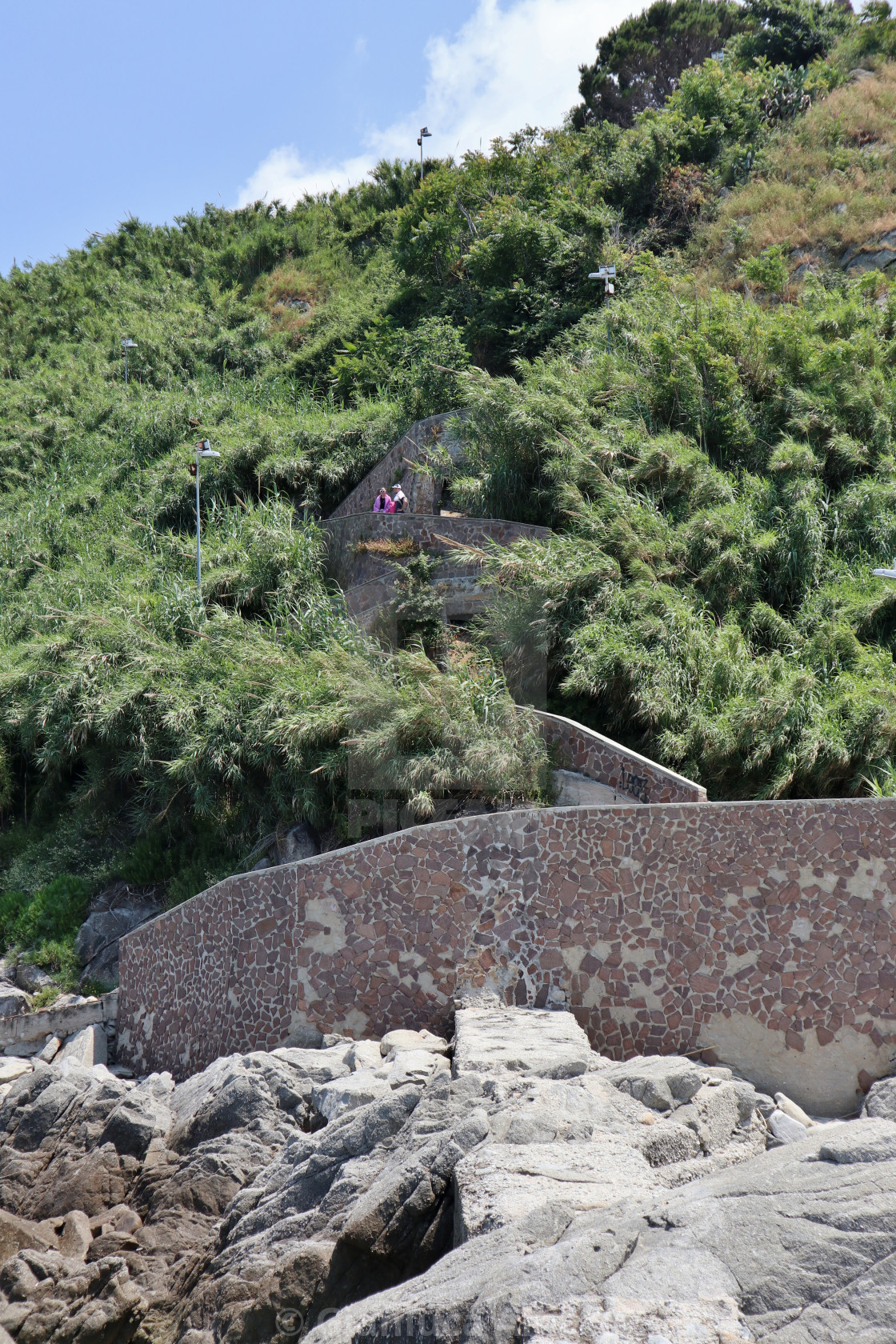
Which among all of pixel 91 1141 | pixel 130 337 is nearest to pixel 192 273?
pixel 130 337

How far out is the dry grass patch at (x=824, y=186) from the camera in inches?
856

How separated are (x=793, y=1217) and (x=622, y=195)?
25096mm

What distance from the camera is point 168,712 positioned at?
1478 cm

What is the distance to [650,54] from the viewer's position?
31812 mm

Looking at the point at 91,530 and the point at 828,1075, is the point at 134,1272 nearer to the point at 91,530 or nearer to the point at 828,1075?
the point at 828,1075

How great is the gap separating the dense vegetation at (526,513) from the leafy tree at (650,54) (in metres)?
2.54

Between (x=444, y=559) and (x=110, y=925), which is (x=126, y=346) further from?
(x=110, y=925)

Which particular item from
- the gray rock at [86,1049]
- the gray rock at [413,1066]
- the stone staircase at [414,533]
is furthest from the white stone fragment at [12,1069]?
the stone staircase at [414,533]

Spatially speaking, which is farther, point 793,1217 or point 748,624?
point 748,624

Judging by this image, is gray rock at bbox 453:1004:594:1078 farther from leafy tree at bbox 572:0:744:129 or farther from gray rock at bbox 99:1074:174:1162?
leafy tree at bbox 572:0:744:129

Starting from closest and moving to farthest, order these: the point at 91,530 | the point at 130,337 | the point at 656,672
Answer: the point at 656,672 → the point at 91,530 → the point at 130,337

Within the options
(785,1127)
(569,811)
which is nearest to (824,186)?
(569,811)

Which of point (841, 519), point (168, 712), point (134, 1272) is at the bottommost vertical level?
point (134, 1272)

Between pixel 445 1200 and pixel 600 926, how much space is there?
3.98 meters
